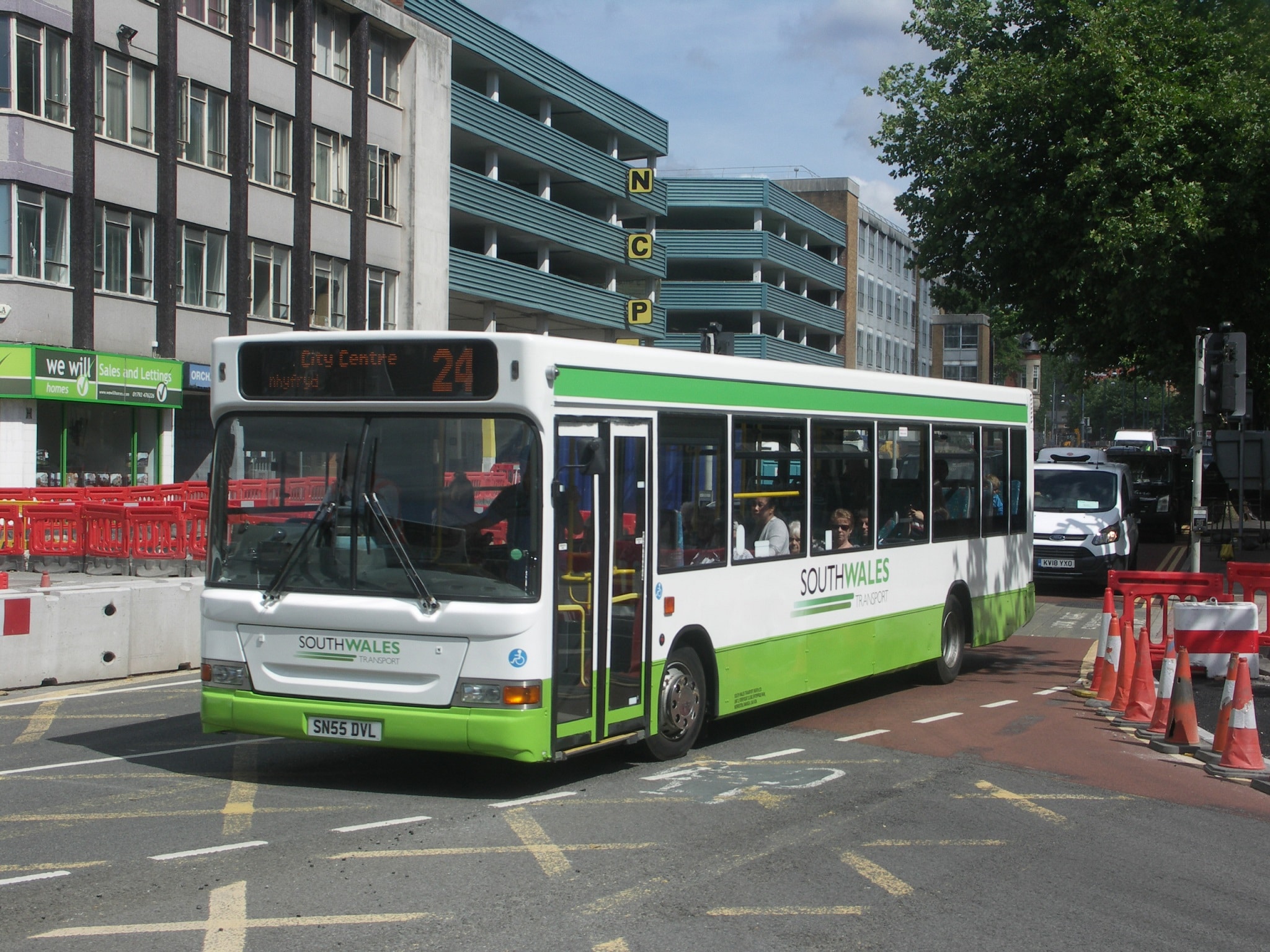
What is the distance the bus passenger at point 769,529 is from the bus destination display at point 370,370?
288 centimetres

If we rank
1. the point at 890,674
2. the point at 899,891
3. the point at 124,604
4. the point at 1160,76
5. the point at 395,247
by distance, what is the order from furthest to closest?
the point at 395,247, the point at 1160,76, the point at 890,674, the point at 124,604, the point at 899,891

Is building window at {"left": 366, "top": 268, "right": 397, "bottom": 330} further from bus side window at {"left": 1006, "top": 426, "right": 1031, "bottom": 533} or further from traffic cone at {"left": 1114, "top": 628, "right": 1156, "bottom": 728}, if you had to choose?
traffic cone at {"left": 1114, "top": 628, "right": 1156, "bottom": 728}

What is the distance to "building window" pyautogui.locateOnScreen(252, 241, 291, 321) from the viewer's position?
36594 millimetres

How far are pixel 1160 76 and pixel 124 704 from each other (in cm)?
2058

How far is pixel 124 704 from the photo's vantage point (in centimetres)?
1141

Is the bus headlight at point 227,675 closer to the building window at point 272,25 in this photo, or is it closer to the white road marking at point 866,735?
the white road marking at point 866,735

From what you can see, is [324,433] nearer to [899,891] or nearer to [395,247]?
[899,891]

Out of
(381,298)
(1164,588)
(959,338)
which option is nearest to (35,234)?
(381,298)

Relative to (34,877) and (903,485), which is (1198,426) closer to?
(903,485)

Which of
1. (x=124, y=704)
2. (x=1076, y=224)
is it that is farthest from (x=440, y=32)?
(x=124, y=704)

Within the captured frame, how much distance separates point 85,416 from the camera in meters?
31.3

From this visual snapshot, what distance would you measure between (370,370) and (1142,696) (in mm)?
7081

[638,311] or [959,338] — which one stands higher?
[959,338]

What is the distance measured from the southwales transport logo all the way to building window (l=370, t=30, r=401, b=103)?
107ft
